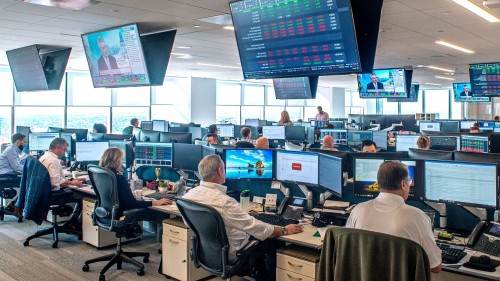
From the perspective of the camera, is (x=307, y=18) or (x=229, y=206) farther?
(x=307, y=18)

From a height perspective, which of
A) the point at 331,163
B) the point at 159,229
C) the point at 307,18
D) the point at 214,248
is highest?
the point at 307,18

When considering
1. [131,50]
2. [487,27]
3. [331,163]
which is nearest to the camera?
[331,163]

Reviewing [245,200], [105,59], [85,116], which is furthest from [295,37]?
[85,116]

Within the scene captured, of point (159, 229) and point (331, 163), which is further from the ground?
point (331, 163)

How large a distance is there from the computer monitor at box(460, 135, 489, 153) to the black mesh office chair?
498cm

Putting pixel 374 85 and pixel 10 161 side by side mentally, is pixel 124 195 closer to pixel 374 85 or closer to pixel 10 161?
pixel 10 161

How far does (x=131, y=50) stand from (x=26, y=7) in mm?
1205

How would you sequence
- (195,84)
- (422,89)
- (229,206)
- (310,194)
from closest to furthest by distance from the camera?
(229,206) → (310,194) → (195,84) → (422,89)

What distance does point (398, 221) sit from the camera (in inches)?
93.5

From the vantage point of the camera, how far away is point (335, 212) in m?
3.67

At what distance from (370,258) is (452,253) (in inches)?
37.8

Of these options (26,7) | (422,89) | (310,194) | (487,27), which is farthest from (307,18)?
(422,89)

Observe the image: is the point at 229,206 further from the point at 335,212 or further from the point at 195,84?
the point at 195,84

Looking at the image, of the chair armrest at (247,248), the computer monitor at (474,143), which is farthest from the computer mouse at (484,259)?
the computer monitor at (474,143)
